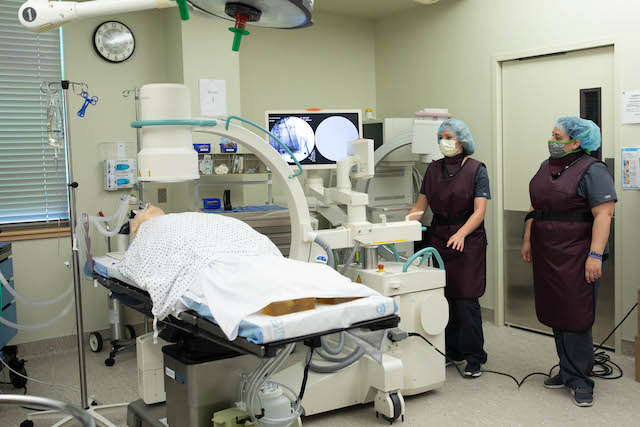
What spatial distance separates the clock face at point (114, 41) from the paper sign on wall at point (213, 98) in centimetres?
61

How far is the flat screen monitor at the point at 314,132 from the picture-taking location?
3.29m

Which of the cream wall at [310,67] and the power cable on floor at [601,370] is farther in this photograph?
the cream wall at [310,67]

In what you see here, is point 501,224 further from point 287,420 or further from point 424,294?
point 287,420

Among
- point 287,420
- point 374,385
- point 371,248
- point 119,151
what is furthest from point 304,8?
point 119,151

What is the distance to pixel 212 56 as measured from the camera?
406 cm

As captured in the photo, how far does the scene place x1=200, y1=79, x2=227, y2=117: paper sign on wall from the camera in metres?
4.04

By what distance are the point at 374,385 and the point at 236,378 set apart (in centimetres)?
82

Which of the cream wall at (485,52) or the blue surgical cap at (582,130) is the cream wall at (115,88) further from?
the blue surgical cap at (582,130)

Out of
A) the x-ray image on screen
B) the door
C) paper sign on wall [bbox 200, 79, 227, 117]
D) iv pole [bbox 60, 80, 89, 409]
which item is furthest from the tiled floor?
paper sign on wall [bbox 200, 79, 227, 117]

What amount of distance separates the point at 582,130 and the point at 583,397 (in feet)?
4.22

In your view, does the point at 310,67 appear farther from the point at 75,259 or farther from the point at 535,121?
the point at 75,259

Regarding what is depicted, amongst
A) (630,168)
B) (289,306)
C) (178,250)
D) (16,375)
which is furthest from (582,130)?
(16,375)

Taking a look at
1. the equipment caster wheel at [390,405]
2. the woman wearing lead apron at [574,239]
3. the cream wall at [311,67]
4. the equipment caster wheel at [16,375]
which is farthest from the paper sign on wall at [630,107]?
the equipment caster wheel at [16,375]

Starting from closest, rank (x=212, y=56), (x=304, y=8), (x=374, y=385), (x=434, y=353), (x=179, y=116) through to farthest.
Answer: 1. (x=304, y=8)
2. (x=179, y=116)
3. (x=374, y=385)
4. (x=434, y=353)
5. (x=212, y=56)
